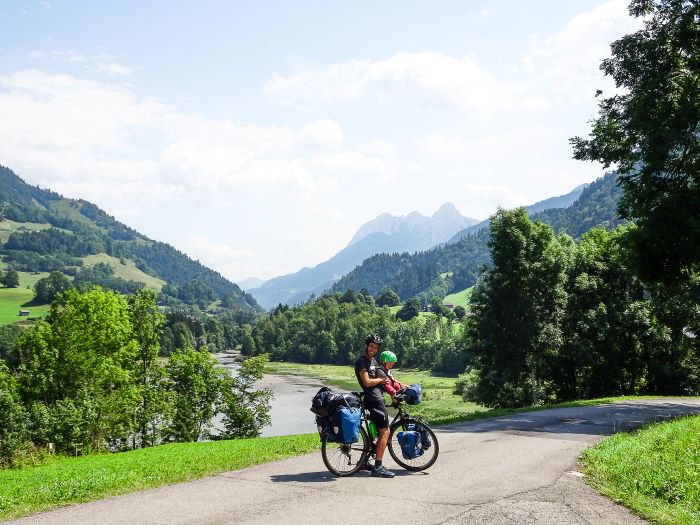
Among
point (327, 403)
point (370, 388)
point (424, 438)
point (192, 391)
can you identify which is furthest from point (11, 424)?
point (424, 438)

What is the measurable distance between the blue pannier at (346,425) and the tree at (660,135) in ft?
51.6

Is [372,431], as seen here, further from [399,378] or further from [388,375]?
[399,378]

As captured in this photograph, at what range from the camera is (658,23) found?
24.2 metres

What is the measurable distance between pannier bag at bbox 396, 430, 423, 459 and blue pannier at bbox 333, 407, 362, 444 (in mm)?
1136

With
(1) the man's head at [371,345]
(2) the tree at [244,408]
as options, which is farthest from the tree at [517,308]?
(1) the man's head at [371,345]

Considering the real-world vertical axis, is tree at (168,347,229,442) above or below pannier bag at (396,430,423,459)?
below

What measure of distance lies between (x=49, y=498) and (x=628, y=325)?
42447 millimetres

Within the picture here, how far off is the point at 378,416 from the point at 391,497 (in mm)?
2136

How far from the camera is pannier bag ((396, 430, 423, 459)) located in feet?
38.7

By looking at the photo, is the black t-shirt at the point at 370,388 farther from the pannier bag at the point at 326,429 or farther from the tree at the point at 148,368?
the tree at the point at 148,368

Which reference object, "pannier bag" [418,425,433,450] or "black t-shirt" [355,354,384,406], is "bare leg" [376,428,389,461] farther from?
"pannier bag" [418,425,433,450]

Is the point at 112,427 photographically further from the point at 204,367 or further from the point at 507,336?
the point at 507,336

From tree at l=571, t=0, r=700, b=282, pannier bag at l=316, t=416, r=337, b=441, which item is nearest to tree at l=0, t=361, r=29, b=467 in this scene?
pannier bag at l=316, t=416, r=337, b=441

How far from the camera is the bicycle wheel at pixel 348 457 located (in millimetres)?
11438
